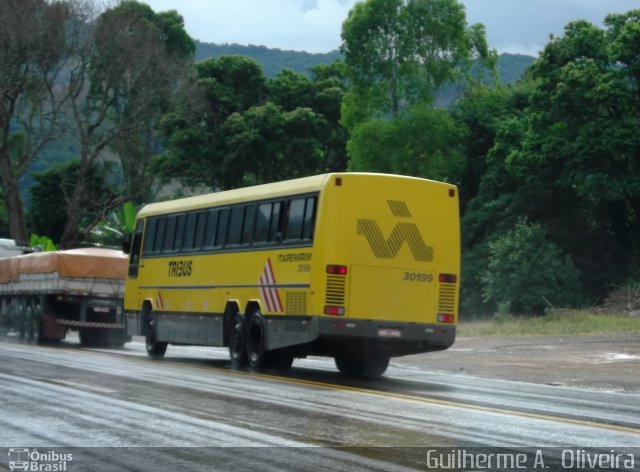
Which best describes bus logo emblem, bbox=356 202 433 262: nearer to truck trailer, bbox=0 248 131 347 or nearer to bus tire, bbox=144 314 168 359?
bus tire, bbox=144 314 168 359

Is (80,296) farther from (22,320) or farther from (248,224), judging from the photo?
(248,224)

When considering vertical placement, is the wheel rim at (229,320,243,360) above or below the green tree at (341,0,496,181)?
below

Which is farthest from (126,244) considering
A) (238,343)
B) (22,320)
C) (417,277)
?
(417,277)

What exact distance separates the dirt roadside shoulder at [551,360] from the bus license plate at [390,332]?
2.89 meters

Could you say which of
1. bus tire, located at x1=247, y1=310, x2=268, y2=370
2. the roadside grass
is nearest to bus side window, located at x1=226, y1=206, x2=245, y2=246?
bus tire, located at x1=247, y1=310, x2=268, y2=370

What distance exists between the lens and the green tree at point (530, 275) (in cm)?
4266

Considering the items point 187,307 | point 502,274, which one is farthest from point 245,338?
point 502,274

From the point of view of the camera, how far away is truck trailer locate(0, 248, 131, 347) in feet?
105

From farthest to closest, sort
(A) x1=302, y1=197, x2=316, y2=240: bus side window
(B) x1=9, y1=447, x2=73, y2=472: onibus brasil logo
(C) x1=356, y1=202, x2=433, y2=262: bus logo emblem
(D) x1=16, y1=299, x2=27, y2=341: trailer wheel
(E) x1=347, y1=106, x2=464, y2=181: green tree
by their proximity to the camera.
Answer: (E) x1=347, y1=106, x2=464, y2=181: green tree < (D) x1=16, y1=299, x2=27, y2=341: trailer wheel < (A) x1=302, y1=197, x2=316, y2=240: bus side window < (C) x1=356, y1=202, x2=433, y2=262: bus logo emblem < (B) x1=9, y1=447, x2=73, y2=472: onibus brasil logo

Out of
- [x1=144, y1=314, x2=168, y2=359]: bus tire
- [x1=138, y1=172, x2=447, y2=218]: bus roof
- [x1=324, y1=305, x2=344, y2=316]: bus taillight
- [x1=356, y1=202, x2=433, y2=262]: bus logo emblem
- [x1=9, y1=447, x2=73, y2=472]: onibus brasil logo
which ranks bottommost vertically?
[x1=9, y1=447, x2=73, y2=472]: onibus brasil logo

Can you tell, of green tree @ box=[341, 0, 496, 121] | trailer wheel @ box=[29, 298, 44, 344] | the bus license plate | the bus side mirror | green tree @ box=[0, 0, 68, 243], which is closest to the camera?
the bus license plate

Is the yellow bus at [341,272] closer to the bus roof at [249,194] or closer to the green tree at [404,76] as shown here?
the bus roof at [249,194]

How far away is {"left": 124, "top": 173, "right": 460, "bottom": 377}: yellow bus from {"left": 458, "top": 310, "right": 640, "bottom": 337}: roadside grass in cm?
1055

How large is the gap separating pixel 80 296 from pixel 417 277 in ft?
45.3
